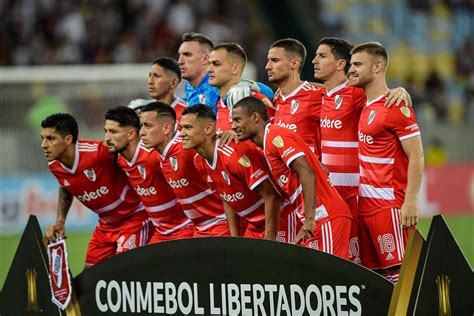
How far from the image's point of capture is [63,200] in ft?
30.0

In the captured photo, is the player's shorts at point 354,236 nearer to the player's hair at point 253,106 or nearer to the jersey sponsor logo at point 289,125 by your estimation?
the jersey sponsor logo at point 289,125

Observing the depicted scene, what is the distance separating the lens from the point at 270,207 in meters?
7.65

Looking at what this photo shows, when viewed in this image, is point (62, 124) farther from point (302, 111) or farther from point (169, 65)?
point (302, 111)

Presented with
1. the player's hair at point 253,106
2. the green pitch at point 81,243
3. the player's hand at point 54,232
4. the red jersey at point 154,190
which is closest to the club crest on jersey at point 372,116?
the player's hair at point 253,106

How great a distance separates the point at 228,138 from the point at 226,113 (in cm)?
80

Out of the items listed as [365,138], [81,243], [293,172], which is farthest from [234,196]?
[81,243]

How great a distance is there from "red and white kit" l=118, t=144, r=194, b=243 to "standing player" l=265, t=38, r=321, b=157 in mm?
1102

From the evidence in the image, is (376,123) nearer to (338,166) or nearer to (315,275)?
(338,166)

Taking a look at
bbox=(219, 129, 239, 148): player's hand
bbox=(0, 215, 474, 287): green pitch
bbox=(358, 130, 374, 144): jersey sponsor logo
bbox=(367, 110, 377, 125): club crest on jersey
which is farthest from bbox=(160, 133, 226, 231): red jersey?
bbox=(0, 215, 474, 287): green pitch

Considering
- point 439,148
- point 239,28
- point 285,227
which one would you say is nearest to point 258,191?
point 285,227

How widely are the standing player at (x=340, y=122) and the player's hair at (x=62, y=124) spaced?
2.17 m

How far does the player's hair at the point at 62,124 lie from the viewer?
878 centimetres

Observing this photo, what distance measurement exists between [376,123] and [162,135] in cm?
175

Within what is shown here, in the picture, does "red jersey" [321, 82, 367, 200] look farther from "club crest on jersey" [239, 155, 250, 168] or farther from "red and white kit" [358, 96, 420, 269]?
"club crest on jersey" [239, 155, 250, 168]
